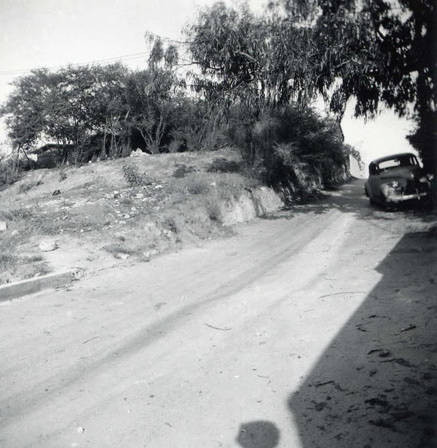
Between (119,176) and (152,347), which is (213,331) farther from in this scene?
(119,176)

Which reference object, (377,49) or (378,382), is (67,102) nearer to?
(377,49)

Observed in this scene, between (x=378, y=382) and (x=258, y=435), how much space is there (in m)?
1.20

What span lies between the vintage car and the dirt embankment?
4.49 m

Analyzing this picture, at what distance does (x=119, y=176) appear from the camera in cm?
1675

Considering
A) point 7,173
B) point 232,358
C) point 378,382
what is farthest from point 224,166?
point 7,173

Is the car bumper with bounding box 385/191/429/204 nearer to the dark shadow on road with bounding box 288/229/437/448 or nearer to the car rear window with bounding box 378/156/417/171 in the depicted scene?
the car rear window with bounding box 378/156/417/171

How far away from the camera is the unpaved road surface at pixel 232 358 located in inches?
105

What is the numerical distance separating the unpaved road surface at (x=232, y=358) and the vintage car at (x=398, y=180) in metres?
4.77

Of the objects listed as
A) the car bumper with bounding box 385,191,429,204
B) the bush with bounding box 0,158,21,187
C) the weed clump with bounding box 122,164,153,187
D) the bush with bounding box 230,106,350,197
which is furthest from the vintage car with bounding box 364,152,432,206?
the bush with bounding box 0,158,21,187

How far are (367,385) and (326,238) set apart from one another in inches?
261

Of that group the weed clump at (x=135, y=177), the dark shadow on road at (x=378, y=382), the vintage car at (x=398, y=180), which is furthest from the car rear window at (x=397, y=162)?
the weed clump at (x=135, y=177)

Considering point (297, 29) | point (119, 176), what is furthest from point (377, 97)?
point (119, 176)

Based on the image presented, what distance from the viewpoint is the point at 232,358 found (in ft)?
12.2

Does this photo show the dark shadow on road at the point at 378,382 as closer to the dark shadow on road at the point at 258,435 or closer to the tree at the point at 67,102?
the dark shadow on road at the point at 258,435
